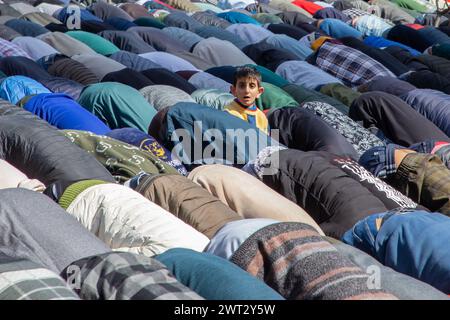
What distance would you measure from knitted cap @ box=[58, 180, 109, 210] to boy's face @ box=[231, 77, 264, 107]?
5.37 feet

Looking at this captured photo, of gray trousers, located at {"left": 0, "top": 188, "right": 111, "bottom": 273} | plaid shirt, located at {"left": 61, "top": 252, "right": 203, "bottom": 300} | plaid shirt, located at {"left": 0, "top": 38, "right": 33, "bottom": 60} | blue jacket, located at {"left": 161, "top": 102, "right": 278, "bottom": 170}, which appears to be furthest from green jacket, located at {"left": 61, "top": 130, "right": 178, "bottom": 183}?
plaid shirt, located at {"left": 0, "top": 38, "right": 33, "bottom": 60}

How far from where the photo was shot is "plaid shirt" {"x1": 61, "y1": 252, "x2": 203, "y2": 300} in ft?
6.34

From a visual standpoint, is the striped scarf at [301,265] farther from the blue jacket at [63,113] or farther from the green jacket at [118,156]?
the blue jacket at [63,113]

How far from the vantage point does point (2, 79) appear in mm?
4590

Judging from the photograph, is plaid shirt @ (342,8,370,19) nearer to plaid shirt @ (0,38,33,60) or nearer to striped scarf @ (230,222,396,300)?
plaid shirt @ (0,38,33,60)

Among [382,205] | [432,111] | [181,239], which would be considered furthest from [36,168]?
[432,111]

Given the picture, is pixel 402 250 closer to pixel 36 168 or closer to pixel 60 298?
pixel 60 298

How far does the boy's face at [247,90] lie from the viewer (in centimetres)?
440

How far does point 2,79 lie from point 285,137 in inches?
60.2

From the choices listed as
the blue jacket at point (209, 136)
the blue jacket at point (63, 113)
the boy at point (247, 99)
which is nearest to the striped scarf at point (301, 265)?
the blue jacket at point (209, 136)

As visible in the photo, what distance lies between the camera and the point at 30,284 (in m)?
1.94

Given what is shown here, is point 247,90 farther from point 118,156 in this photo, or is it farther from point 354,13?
point 354,13

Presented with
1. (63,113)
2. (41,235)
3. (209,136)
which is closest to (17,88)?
(63,113)

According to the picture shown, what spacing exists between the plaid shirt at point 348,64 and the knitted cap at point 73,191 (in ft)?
11.3
